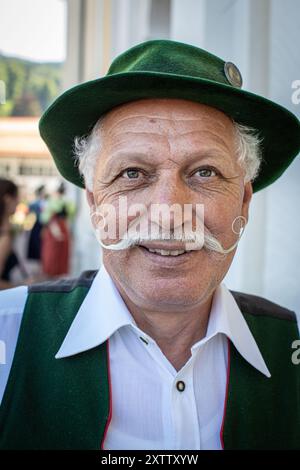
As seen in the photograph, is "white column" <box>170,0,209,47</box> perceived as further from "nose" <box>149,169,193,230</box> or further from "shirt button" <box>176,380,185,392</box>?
"shirt button" <box>176,380,185,392</box>

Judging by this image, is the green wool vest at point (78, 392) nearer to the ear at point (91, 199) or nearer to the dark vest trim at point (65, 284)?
the dark vest trim at point (65, 284)

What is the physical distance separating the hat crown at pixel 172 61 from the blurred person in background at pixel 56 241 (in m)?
3.34

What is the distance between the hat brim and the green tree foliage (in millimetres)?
215

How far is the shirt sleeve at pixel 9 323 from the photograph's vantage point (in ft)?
3.54

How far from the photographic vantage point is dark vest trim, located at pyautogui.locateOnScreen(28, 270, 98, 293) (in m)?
1.23

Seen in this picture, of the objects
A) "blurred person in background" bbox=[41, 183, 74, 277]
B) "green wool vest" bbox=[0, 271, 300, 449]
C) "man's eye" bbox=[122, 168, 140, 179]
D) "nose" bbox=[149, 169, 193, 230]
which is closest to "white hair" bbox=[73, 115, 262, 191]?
"man's eye" bbox=[122, 168, 140, 179]

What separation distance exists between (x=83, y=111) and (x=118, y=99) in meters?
0.11

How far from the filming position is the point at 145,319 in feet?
3.87

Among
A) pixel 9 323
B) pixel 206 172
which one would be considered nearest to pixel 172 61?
pixel 206 172

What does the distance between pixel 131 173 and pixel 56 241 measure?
350 cm
